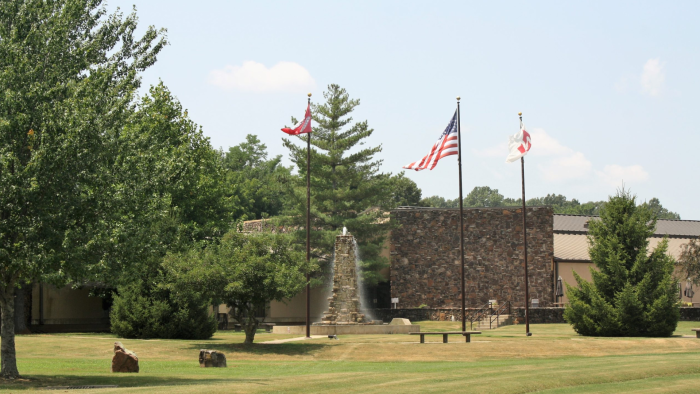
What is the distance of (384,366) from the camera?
23797 mm

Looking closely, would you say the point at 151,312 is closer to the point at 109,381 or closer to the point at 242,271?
the point at 242,271

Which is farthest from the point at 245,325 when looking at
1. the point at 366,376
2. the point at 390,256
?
the point at 390,256

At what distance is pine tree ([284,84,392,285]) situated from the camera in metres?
52.2

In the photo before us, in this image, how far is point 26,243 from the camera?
16.6m

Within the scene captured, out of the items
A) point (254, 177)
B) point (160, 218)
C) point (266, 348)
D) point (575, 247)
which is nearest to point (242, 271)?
point (266, 348)

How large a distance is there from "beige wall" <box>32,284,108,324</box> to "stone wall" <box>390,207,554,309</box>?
19.1 metres

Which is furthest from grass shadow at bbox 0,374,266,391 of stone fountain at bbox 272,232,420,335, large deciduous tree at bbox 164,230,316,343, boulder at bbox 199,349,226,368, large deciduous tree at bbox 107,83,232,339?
stone fountain at bbox 272,232,420,335

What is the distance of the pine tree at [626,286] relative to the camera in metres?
32.3

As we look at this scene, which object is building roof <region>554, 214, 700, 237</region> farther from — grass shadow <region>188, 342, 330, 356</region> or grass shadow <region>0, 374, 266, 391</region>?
grass shadow <region>0, 374, 266, 391</region>

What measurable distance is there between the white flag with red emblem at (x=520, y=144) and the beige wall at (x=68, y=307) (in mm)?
24306

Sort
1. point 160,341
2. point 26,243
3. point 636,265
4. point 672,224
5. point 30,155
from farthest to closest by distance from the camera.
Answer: point 672,224, point 636,265, point 160,341, point 30,155, point 26,243

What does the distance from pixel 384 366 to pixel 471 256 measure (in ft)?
93.9

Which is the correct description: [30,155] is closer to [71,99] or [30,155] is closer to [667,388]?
[71,99]

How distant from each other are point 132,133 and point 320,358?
35.9 feet
